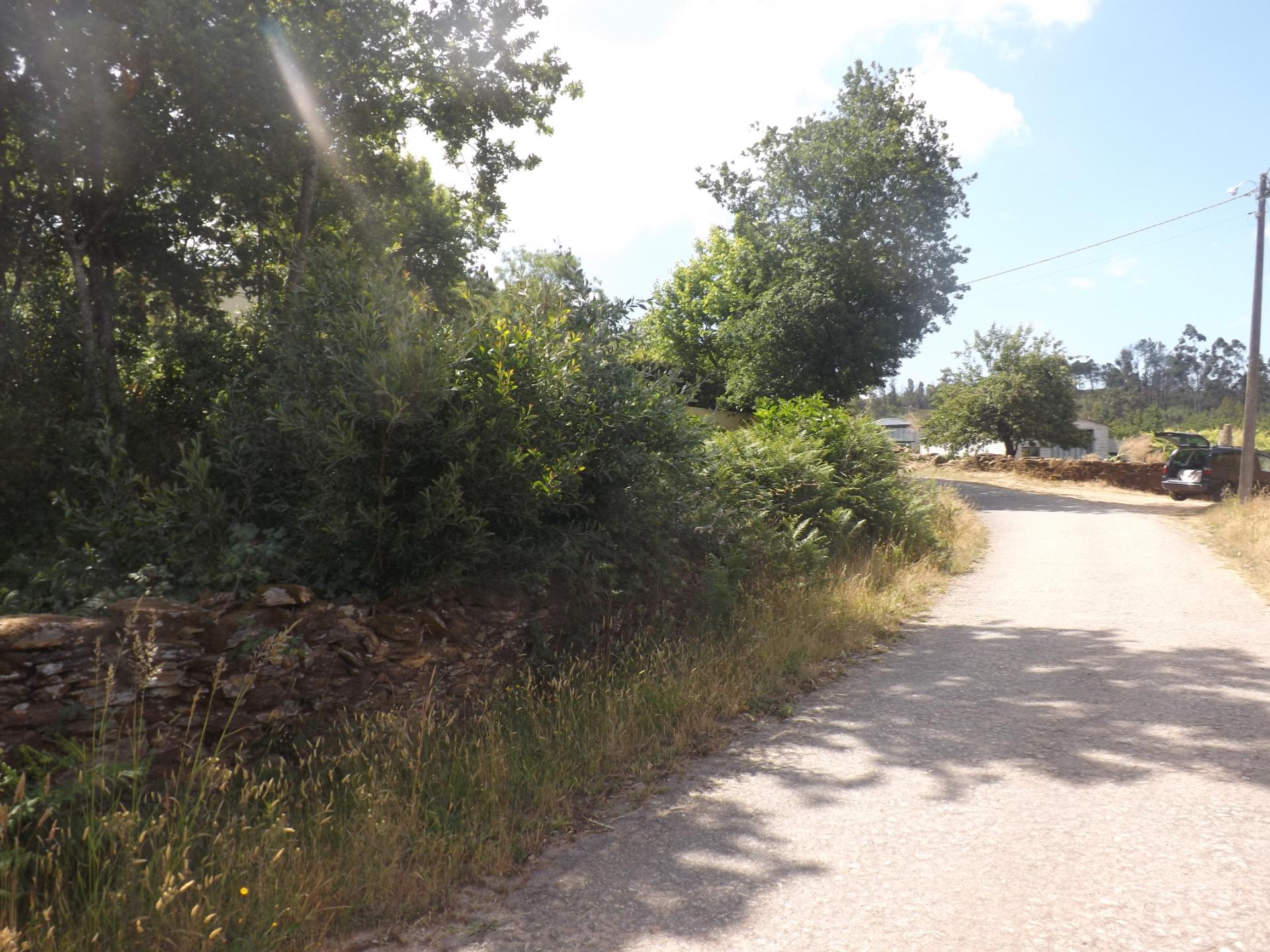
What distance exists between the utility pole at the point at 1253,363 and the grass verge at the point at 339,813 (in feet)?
66.7

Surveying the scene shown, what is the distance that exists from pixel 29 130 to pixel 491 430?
7.59 m

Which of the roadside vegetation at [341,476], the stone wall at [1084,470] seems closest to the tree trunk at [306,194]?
the roadside vegetation at [341,476]

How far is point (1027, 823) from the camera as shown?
416 centimetres

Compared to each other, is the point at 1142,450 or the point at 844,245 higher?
the point at 844,245

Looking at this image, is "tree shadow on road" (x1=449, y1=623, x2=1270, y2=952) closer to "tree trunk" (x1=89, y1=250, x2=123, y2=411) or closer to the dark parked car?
"tree trunk" (x1=89, y1=250, x2=123, y2=411)

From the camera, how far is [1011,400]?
4238 cm

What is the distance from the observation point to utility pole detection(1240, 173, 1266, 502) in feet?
69.7

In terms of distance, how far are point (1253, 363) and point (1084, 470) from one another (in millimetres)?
11106

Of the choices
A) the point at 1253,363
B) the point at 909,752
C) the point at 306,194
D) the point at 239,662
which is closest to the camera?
the point at 239,662

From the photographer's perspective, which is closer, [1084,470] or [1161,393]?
[1084,470]

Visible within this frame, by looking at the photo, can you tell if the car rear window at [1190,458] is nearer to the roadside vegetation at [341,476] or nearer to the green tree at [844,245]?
the green tree at [844,245]

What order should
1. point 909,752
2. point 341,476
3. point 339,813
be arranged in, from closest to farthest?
point 339,813 → point 909,752 → point 341,476

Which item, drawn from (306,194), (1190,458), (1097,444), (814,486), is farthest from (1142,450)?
(306,194)

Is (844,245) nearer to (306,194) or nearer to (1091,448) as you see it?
(306,194)
